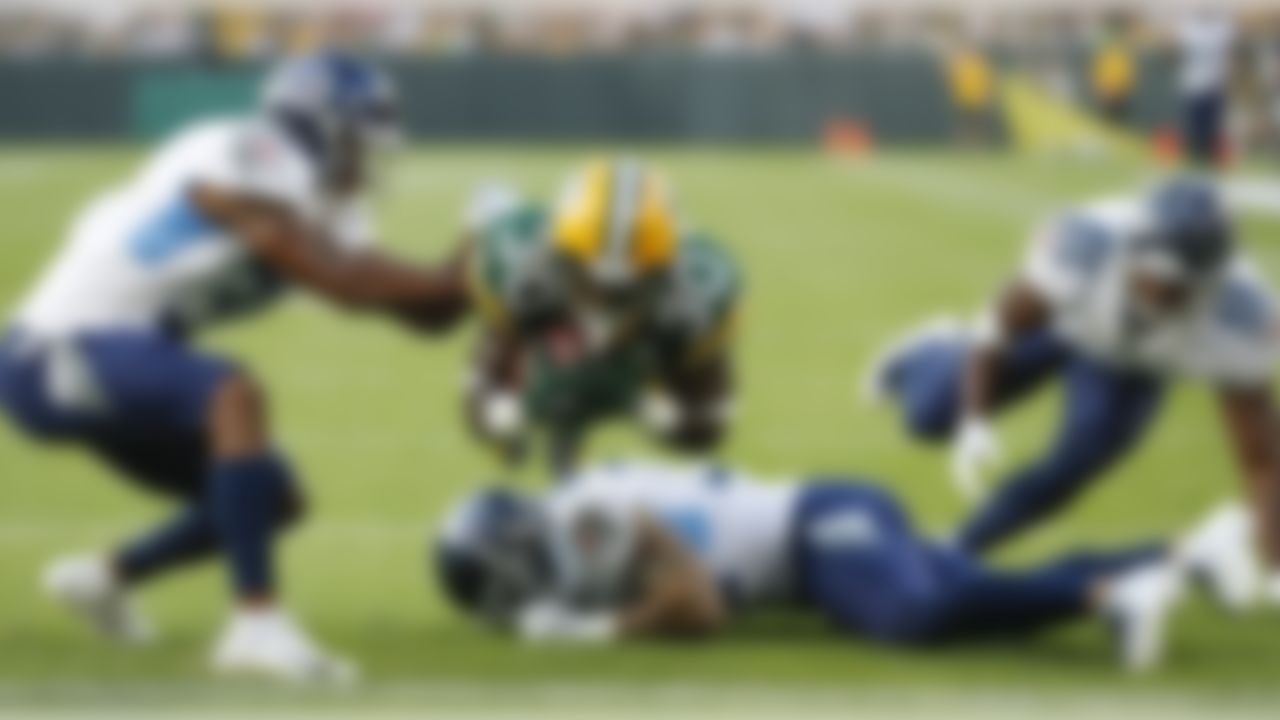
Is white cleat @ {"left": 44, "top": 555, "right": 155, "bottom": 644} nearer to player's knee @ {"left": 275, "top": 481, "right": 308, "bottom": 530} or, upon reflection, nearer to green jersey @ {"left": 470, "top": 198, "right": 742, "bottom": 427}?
player's knee @ {"left": 275, "top": 481, "right": 308, "bottom": 530}

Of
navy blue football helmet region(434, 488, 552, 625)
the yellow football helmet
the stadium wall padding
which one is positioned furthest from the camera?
the stadium wall padding

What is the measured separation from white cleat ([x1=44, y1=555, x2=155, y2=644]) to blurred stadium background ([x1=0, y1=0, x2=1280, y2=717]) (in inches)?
3.9

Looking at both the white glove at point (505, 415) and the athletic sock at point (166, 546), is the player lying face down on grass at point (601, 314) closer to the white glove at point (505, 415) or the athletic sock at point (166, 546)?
the white glove at point (505, 415)

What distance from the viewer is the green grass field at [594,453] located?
265 inches

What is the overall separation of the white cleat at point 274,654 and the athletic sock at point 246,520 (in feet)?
0.19

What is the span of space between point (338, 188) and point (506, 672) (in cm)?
113

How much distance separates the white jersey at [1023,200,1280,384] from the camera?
7.54 metres

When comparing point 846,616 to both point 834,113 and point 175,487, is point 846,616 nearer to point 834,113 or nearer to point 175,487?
point 175,487

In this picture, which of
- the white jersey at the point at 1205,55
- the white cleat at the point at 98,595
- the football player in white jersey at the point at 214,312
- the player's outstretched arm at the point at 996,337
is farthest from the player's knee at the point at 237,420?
the white jersey at the point at 1205,55

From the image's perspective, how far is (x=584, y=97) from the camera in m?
32.6

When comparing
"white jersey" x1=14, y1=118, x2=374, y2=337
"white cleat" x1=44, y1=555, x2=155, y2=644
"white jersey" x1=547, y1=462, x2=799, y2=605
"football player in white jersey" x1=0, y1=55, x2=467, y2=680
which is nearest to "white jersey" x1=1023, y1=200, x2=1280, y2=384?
"white jersey" x1=547, y1=462, x2=799, y2=605

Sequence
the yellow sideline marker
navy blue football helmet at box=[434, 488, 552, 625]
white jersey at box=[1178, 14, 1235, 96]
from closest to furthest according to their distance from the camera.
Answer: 1. navy blue football helmet at box=[434, 488, 552, 625]
2. white jersey at box=[1178, 14, 1235, 96]
3. the yellow sideline marker

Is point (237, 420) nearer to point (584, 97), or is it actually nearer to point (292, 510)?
point (292, 510)

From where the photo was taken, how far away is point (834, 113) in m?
32.8
